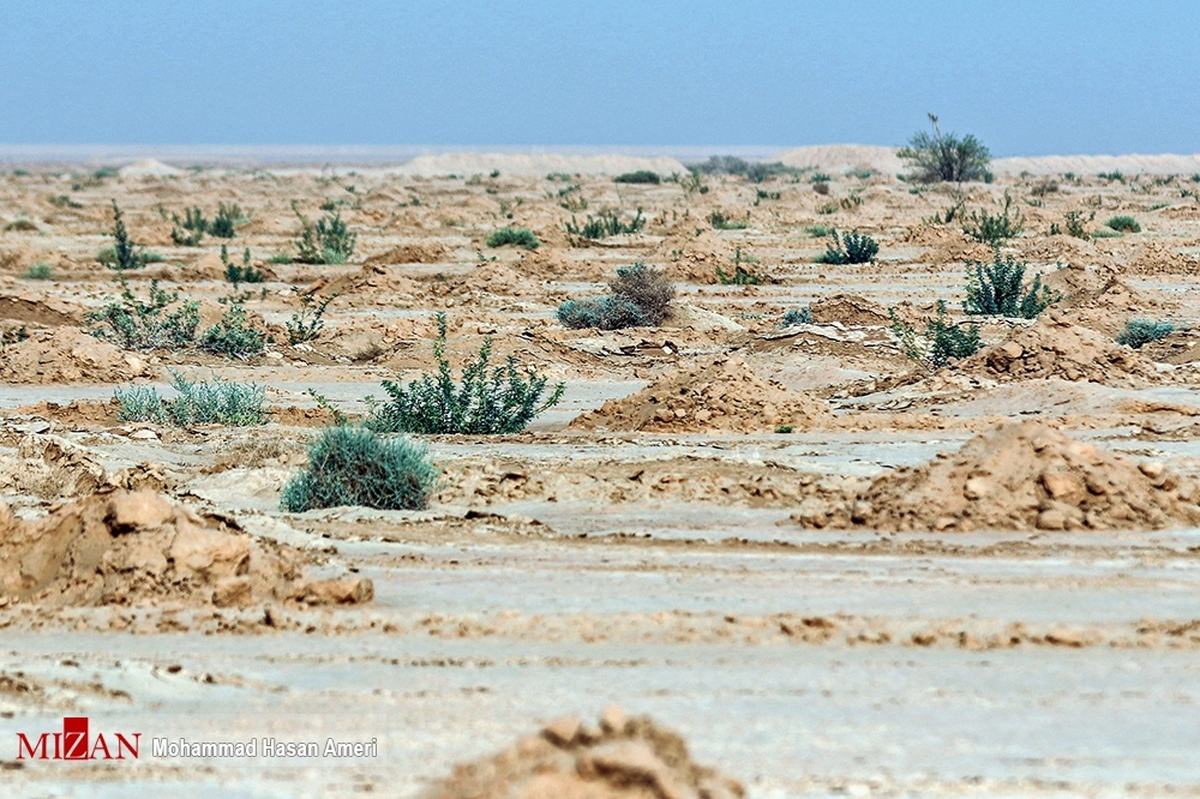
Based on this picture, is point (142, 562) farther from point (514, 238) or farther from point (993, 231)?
point (993, 231)

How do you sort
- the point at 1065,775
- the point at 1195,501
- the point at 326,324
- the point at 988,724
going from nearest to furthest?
1. the point at 1065,775
2. the point at 988,724
3. the point at 1195,501
4. the point at 326,324

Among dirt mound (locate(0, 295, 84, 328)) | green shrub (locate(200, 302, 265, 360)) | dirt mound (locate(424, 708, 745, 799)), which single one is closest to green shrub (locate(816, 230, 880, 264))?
green shrub (locate(200, 302, 265, 360))

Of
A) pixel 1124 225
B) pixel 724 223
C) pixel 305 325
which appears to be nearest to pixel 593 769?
pixel 305 325

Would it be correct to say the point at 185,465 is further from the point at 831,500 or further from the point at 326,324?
the point at 326,324

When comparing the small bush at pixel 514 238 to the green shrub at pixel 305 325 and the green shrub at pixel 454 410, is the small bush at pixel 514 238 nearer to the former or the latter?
the green shrub at pixel 305 325

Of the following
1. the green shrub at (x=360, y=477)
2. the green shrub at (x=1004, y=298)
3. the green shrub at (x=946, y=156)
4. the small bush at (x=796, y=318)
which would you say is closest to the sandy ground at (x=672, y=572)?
the green shrub at (x=360, y=477)

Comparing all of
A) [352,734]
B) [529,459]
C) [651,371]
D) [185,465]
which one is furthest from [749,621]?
[651,371]

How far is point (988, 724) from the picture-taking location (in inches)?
216

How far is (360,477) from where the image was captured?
32.4 ft

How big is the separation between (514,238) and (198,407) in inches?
694

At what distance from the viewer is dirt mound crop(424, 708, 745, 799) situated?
13.1 ft

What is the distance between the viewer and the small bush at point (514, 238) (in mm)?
30391

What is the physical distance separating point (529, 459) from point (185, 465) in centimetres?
239

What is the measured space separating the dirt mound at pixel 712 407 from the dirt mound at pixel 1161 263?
13044 mm
